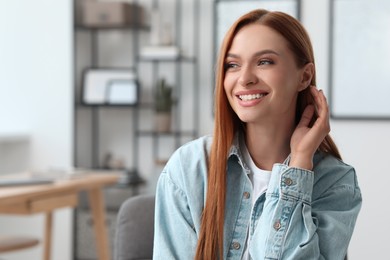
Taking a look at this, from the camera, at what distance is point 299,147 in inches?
66.2

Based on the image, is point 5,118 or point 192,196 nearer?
point 192,196

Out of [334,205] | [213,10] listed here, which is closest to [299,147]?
[334,205]

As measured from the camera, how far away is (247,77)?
5.41 feet

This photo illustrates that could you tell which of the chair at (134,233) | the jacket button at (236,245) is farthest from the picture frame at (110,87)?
the jacket button at (236,245)

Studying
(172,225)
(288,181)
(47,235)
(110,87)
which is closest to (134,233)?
(172,225)

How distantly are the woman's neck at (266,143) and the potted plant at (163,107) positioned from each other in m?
2.70

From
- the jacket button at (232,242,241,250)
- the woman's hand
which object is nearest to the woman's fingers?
the woman's hand

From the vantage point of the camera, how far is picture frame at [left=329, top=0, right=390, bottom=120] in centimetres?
404

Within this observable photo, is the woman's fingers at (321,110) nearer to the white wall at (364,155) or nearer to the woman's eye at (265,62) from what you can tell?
the woman's eye at (265,62)

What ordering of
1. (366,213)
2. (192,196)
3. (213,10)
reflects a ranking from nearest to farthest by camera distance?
(192,196) < (366,213) < (213,10)

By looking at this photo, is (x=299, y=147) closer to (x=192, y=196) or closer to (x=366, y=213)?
(x=192, y=196)

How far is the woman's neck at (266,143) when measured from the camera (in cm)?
174

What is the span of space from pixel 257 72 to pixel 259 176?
243 millimetres

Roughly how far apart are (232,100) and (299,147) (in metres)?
0.18
